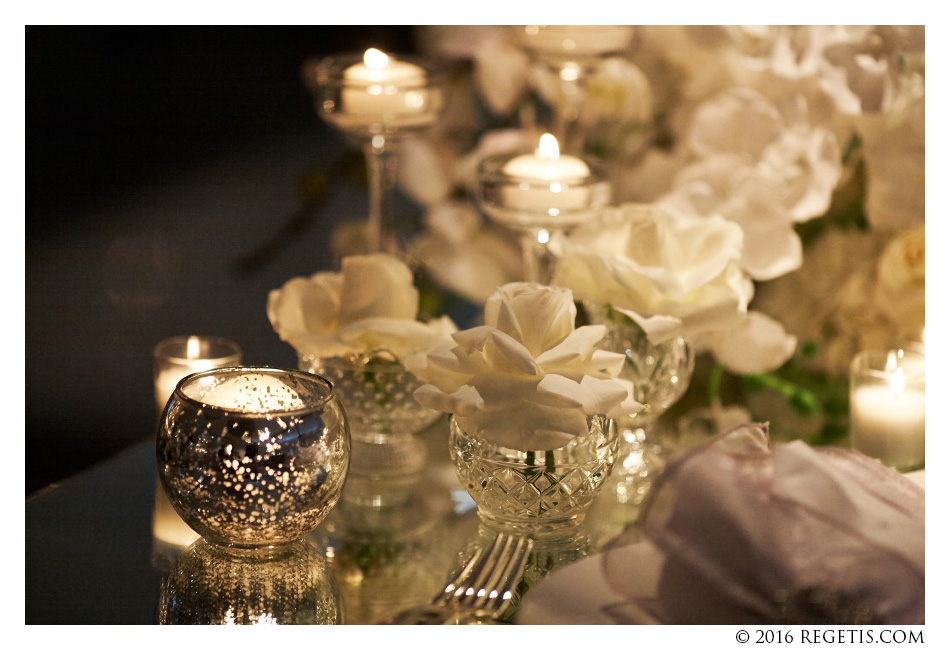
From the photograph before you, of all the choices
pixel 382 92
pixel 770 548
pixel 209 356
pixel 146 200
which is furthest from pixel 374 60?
pixel 770 548

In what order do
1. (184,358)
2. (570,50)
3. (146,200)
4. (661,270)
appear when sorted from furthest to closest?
(146,200) < (570,50) < (184,358) < (661,270)

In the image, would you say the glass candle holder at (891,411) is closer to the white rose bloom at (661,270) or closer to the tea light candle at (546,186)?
the white rose bloom at (661,270)

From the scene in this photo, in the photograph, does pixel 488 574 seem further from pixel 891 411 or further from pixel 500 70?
pixel 500 70

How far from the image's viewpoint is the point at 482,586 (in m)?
0.54

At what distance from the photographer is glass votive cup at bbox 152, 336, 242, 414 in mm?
699

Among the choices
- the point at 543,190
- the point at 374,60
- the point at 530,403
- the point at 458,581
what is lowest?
the point at 458,581

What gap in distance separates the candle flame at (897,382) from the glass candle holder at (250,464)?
0.38m

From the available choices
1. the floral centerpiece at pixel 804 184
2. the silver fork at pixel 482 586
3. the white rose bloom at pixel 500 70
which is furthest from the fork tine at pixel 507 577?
the white rose bloom at pixel 500 70

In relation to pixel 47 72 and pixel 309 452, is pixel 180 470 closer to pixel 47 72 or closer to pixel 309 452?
pixel 309 452

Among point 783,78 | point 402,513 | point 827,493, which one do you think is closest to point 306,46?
point 783,78

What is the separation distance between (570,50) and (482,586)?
545mm

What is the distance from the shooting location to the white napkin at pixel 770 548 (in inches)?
18.6

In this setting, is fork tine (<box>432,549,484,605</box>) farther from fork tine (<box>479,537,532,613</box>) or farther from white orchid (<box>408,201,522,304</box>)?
white orchid (<box>408,201,522,304</box>)
